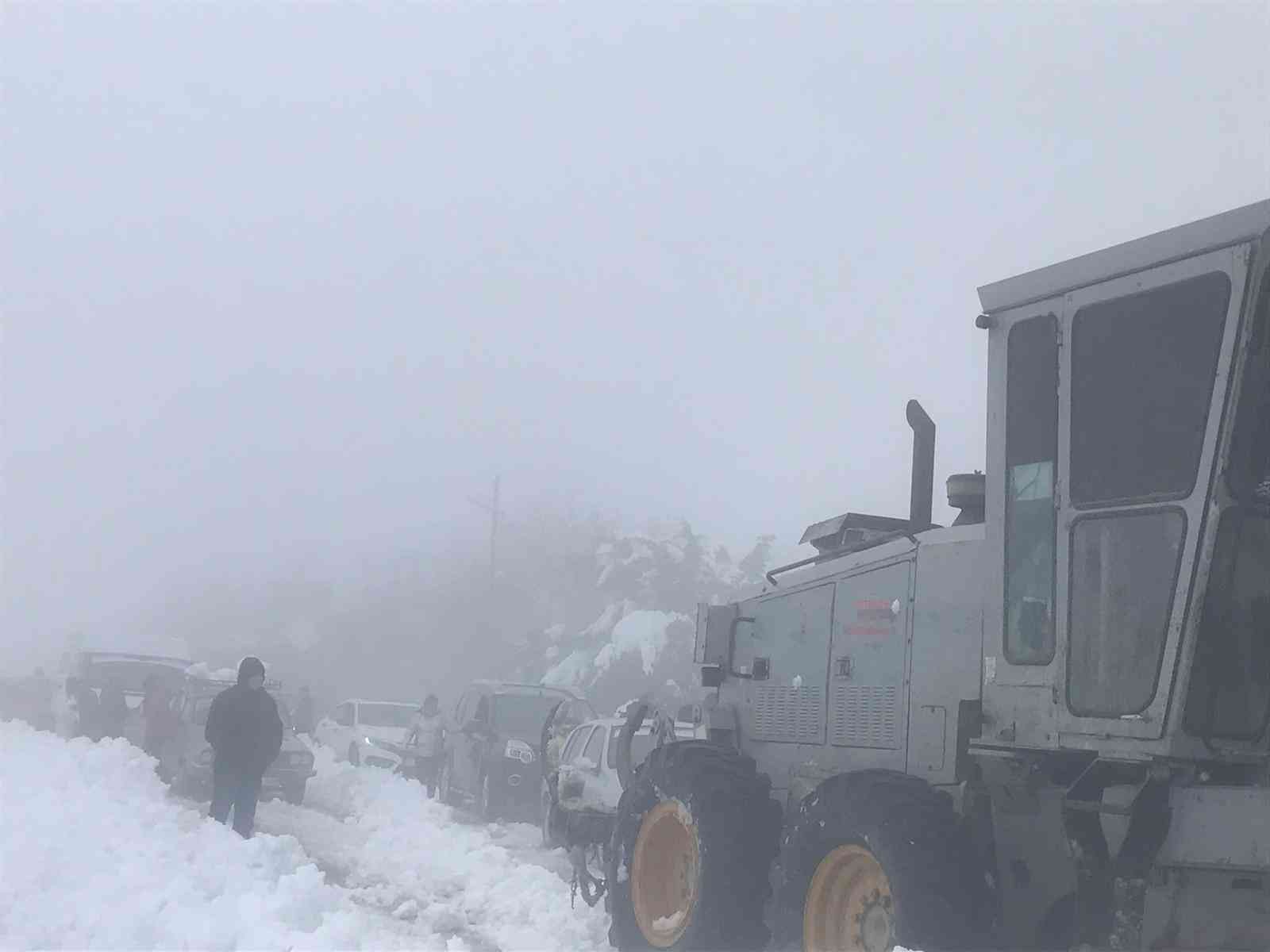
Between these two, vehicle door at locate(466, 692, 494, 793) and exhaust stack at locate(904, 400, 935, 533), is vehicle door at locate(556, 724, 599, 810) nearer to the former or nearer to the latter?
exhaust stack at locate(904, 400, 935, 533)

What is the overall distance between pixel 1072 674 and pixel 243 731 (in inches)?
366

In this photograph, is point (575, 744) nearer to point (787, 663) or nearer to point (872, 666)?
point (787, 663)

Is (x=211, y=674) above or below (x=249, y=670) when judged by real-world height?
below

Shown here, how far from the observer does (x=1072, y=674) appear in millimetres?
6043

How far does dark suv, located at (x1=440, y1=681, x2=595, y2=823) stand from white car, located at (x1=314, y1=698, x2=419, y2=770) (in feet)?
13.9

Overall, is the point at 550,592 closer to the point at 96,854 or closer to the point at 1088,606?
the point at 96,854

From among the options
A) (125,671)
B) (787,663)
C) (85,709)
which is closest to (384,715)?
(125,671)

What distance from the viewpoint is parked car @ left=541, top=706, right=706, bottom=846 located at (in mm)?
11227

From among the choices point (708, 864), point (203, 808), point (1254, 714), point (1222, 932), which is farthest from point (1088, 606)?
point (203, 808)

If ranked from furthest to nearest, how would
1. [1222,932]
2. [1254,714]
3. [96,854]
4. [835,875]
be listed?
[96,854] < [835,875] < [1254,714] < [1222,932]

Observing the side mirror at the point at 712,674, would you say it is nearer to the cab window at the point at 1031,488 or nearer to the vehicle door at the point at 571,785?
the vehicle door at the point at 571,785

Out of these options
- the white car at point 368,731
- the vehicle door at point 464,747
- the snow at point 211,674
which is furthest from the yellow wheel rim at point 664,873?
the white car at point 368,731

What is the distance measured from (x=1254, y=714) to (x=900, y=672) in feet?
7.45

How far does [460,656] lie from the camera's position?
42.0 m
